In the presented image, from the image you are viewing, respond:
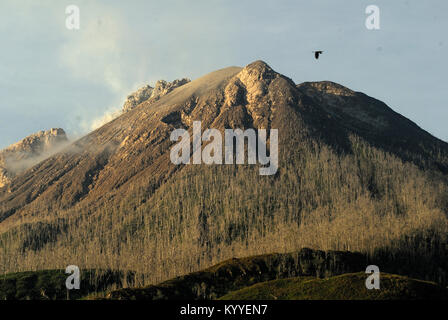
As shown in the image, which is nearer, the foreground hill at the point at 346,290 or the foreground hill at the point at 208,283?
the foreground hill at the point at 346,290

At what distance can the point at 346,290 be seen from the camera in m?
126

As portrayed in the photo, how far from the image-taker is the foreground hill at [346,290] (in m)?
120

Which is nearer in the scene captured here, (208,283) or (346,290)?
(346,290)

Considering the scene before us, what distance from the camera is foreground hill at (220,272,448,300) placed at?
119812 millimetres

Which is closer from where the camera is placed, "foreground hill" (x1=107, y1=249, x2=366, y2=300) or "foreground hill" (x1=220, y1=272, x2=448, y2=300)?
"foreground hill" (x1=220, y1=272, x2=448, y2=300)

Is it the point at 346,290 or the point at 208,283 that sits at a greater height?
the point at 346,290

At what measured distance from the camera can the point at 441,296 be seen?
121688 mm
